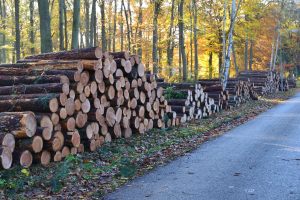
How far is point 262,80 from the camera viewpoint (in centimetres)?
3278

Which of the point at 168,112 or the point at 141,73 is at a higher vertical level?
the point at 141,73

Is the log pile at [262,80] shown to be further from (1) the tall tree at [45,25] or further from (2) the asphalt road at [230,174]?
(2) the asphalt road at [230,174]

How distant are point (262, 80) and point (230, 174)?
26.6 metres

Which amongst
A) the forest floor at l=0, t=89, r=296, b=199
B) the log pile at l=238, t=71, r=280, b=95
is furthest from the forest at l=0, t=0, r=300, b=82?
the forest floor at l=0, t=89, r=296, b=199

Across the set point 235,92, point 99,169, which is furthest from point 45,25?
point 235,92

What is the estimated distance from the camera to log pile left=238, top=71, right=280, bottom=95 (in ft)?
104

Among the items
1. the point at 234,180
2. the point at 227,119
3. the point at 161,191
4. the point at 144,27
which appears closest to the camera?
the point at 161,191

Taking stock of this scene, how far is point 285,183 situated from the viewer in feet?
22.4

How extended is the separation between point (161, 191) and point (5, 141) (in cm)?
294

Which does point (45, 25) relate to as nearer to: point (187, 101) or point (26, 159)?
point (187, 101)

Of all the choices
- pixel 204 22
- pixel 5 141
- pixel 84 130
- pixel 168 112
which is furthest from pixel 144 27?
pixel 5 141

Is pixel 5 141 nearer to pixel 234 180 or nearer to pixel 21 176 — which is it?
pixel 21 176

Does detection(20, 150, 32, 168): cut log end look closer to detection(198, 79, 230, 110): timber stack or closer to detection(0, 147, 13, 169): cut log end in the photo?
detection(0, 147, 13, 169): cut log end

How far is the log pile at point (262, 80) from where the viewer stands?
31.8 metres
